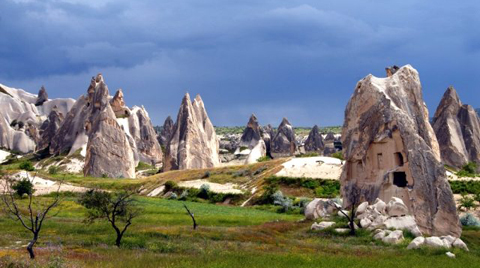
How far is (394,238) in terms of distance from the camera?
86.7 feet

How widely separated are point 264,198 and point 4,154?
350ft

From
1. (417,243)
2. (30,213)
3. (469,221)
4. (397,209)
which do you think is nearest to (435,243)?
(417,243)

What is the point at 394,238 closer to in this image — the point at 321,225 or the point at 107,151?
the point at 321,225

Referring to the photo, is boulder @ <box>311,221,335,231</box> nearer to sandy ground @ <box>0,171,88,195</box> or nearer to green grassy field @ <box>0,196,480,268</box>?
green grassy field @ <box>0,196,480,268</box>

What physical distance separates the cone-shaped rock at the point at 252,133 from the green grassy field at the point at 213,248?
389 feet

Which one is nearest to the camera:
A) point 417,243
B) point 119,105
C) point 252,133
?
point 417,243

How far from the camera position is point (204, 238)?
1032 inches

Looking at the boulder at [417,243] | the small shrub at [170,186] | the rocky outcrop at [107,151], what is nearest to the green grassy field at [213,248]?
the boulder at [417,243]

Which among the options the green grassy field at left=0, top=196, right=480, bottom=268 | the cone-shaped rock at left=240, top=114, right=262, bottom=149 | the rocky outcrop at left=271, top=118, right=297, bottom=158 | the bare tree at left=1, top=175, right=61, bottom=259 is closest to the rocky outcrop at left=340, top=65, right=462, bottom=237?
the green grassy field at left=0, top=196, right=480, bottom=268

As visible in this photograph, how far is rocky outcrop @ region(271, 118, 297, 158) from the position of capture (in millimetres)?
150375

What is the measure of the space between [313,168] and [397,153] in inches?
1292

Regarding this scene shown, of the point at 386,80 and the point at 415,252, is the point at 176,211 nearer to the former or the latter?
the point at 386,80

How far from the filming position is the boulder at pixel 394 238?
86.6ft

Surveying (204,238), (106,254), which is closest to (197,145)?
(204,238)
